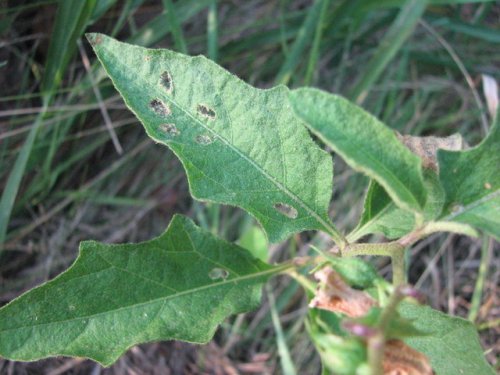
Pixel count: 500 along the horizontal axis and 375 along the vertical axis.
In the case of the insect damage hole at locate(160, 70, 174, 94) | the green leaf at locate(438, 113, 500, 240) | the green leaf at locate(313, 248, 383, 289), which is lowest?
the green leaf at locate(313, 248, 383, 289)

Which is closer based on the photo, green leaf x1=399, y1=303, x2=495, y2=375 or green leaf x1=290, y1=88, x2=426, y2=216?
green leaf x1=290, y1=88, x2=426, y2=216

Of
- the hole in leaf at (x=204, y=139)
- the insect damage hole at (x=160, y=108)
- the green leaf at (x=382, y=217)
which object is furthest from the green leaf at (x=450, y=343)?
the insect damage hole at (x=160, y=108)

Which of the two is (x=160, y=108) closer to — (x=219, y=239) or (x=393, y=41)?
(x=219, y=239)

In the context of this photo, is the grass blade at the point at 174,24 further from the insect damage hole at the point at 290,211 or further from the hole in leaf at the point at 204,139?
the hole in leaf at the point at 204,139

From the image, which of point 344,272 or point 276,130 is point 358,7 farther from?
point 344,272

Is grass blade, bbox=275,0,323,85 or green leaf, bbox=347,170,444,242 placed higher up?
grass blade, bbox=275,0,323,85

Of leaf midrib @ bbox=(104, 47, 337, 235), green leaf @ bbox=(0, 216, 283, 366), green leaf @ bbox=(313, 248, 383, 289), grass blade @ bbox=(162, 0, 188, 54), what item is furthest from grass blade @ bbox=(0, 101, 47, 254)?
green leaf @ bbox=(313, 248, 383, 289)

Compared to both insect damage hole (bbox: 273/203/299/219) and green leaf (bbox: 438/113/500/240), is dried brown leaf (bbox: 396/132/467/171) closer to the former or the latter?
green leaf (bbox: 438/113/500/240)
